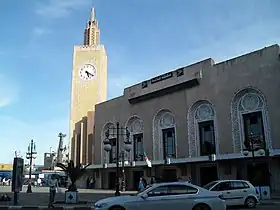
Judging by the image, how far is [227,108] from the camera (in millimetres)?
33250

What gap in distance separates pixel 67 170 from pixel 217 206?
1411cm

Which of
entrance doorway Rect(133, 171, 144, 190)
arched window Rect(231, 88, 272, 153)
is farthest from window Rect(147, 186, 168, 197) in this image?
entrance doorway Rect(133, 171, 144, 190)

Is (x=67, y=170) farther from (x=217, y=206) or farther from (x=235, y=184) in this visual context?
(x=217, y=206)

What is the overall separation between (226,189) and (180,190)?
252 inches

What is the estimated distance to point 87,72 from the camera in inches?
2429


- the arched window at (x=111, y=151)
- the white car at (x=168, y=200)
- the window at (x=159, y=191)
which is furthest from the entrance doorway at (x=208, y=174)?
the window at (x=159, y=191)

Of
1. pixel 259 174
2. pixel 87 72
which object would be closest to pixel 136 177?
pixel 259 174

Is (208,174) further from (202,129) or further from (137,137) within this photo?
(137,137)

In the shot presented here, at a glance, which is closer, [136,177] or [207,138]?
[207,138]

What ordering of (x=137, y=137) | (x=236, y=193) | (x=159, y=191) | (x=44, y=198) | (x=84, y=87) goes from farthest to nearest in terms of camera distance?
(x=84, y=87), (x=137, y=137), (x=44, y=198), (x=236, y=193), (x=159, y=191)

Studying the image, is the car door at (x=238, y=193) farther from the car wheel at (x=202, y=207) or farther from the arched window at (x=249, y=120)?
the arched window at (x=249, y=120)

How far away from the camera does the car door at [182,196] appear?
11.7 meters

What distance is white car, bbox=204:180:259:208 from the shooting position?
17.5 meters

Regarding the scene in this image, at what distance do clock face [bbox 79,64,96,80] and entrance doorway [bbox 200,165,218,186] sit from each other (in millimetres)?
32242
